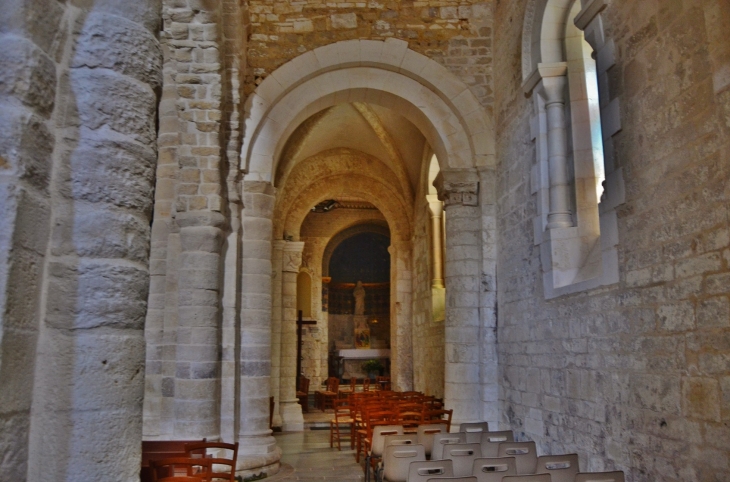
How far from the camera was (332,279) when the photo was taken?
21.9 m

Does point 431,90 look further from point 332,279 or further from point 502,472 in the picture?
point 332,279

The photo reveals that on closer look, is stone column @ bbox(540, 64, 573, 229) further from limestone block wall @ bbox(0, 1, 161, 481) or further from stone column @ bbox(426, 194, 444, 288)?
stone column @ bbox(426, 194, 444, 288)

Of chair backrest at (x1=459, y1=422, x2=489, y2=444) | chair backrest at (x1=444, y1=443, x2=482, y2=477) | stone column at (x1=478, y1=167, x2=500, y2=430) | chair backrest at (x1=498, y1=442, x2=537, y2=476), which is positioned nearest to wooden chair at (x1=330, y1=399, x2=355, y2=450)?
stone column at (x1=478, y1=167, x2=500, y2=430)

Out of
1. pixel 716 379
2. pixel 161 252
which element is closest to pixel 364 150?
pixel 161 252

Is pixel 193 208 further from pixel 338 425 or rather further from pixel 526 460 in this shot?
pixel 338 425

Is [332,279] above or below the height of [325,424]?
above

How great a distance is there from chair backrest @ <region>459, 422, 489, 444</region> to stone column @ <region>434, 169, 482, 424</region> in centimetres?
133

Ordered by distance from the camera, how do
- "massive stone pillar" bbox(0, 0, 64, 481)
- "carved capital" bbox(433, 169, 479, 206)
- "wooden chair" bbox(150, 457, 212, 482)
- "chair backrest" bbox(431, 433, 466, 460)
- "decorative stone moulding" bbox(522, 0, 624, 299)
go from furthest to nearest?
1. "carved capital" bbox(433, 169, 479, 206)
2. "decorative stone moulding" bbox(522, 0, 624, 299)
3. "chair backrest" bbox(431, 433, 466, 460)
4. "wooden chair" bbox(150, 457, 212, 482)
5. "massive stone pillar" bbox(0, 0, 64, 481)

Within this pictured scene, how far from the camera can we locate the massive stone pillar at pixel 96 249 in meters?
2.21

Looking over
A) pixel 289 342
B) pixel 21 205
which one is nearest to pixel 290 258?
pixel 289 342

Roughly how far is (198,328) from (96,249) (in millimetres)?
4887

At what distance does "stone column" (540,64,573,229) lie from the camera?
20.1 ft

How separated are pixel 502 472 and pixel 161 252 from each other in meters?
5.19

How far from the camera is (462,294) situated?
8125 mm
